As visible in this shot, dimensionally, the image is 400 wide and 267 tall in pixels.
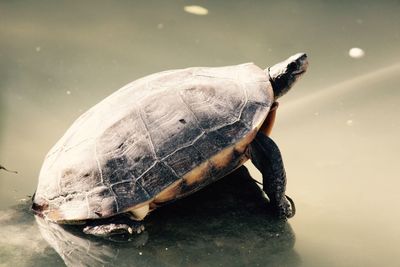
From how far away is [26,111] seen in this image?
4684mm

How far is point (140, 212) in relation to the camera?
3.28 metres

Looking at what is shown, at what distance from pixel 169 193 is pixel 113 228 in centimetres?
37

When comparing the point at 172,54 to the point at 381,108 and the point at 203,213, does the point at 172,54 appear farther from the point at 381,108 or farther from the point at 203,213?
the point at 203,213

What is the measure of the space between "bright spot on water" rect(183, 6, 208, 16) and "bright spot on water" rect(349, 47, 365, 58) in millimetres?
1693

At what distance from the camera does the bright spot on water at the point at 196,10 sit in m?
6.36

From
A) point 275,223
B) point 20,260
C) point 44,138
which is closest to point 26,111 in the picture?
point 44,138

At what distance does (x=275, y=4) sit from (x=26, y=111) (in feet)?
10.6

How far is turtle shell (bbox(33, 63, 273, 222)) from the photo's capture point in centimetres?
320

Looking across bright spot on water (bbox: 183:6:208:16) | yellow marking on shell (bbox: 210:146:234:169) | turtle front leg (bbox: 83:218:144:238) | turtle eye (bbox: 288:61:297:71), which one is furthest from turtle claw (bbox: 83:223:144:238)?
bright spot on water (bbox: 183:6:208:16)

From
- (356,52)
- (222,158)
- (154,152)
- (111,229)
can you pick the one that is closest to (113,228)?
(111,229)

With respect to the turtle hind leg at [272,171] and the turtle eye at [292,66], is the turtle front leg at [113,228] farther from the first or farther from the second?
the turtle eye at [292,66]

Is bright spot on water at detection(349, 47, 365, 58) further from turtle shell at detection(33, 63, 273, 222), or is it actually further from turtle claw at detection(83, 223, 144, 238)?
turtle claw at detection(83, 223, 144, 238)

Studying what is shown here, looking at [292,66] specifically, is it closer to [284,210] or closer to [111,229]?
[284,210]

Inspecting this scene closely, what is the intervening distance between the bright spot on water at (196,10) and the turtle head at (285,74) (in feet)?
8.50
